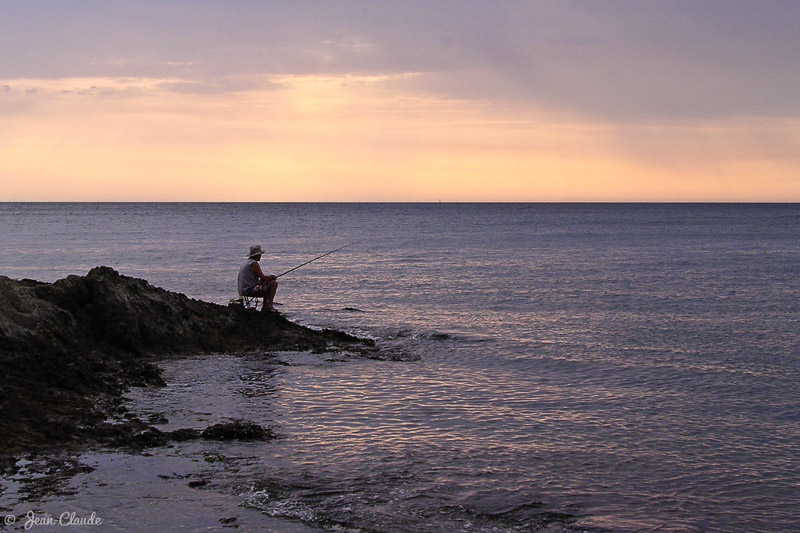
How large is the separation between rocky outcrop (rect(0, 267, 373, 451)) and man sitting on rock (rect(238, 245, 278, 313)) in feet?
1.75

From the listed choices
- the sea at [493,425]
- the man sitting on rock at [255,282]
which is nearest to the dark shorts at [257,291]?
the man sitting on rock at [255,282]

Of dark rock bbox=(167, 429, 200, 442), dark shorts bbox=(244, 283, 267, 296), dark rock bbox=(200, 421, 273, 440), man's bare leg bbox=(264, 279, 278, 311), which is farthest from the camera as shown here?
man's bare leg bbox=(264, 279, 278, 311)

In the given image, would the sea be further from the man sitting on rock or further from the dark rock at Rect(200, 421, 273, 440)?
the man sitting on rock

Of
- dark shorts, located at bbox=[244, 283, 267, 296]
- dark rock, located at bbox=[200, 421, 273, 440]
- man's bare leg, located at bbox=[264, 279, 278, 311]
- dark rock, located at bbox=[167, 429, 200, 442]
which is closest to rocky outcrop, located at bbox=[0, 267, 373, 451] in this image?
man's bare leg, located at bbox=[264, 279, 278, 311]

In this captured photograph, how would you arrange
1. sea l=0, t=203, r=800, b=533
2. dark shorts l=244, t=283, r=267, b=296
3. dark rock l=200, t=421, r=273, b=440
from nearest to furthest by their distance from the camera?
sea l=0, t=203, r=800, b=533 < dark rock l=200, t=421, r=273, b=440 < dark shorts l=244, t=283, r=267, b=296

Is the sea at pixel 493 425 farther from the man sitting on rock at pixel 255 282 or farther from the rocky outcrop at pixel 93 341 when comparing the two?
the man sitting on rock at pixel 255 282

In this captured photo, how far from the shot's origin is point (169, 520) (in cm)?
587

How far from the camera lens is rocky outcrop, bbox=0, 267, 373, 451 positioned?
315 inches

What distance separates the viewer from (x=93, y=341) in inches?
444

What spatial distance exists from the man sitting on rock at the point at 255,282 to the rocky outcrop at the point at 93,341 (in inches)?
21.0

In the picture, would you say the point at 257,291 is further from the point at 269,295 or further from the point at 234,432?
the point at 234,432

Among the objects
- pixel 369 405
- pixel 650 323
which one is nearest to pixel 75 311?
pixel 369 405

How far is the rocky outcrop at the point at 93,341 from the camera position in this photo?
26.2ft

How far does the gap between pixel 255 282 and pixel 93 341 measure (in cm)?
429
